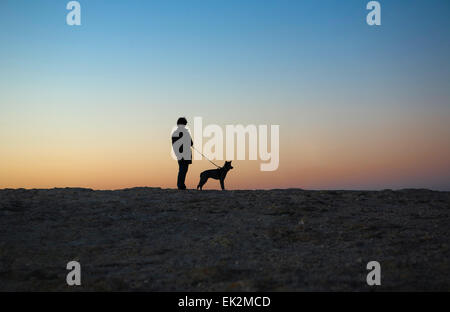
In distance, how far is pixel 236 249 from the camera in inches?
397

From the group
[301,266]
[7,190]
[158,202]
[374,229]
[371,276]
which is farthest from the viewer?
[7,190]

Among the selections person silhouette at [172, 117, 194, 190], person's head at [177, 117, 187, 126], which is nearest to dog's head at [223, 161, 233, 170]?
person silhouette at [172, 117, 194, 190]

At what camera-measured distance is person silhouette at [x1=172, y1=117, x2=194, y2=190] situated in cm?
1775

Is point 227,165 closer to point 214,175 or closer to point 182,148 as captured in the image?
point 214,175

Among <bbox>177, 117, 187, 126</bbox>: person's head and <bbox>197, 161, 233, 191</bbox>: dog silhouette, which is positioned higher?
<bbox>177, 117, 187, 126</bbox>: person's head

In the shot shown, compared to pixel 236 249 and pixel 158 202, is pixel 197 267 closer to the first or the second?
pixel 236 249

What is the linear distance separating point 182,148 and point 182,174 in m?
1.07

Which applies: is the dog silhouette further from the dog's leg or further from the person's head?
the person's head

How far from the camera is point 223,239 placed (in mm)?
10789

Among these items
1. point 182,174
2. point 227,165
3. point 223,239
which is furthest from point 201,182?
point 223,239

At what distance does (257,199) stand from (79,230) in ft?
20.3

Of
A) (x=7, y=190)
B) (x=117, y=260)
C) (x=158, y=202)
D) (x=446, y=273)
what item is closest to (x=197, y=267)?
(x=117, y=260)

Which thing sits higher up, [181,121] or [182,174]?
[181,121]
